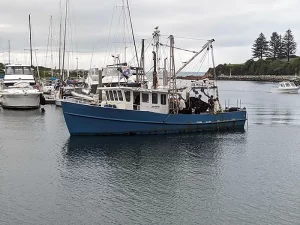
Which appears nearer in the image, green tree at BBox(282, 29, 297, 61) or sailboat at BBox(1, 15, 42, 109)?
sailboat at BBox(1, 15, 42, 109)

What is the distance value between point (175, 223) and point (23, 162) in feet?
36.2

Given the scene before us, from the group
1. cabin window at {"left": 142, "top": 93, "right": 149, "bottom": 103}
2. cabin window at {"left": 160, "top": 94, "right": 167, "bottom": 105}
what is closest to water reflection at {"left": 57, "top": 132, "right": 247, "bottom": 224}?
cabin window at {"left": 160, "top": 94, "right": 167, "bottom": 105}

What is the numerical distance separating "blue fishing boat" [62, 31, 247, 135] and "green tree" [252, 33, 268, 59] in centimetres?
12354

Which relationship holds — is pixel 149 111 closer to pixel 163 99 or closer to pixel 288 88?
pixel 163 99

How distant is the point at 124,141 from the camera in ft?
93.8

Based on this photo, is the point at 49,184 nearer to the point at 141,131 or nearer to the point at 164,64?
the point at 141,131

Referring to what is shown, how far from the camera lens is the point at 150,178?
2020cm

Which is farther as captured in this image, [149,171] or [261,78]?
[261,78]

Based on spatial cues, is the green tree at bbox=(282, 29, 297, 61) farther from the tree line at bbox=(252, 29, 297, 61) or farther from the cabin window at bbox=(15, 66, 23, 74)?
the cabin window at bbox=(15, 66, 23, 74)

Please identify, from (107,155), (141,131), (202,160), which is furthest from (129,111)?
(202,160)

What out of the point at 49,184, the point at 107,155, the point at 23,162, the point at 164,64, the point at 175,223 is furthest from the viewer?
the point at 164,64

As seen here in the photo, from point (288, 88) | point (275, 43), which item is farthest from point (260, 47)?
point (288, 88)

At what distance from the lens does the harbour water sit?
617 inches

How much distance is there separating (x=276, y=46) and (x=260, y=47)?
20.3ft
